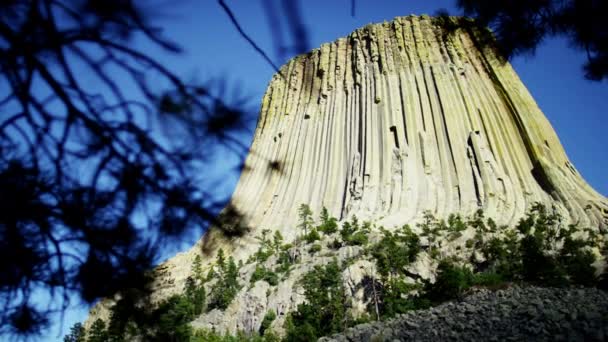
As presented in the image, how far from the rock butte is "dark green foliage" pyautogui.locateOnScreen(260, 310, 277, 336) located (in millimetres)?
400

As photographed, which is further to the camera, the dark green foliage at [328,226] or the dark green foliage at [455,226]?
the dark green foliage at [328,226]

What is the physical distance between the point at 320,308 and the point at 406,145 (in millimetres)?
11929

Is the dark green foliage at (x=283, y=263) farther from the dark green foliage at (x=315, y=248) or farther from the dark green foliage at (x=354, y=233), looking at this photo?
the dark green foliage at (x=354, y=233)

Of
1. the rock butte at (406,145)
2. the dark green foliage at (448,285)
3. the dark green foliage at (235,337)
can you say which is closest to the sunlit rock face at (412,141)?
the rock butte at (406,145)

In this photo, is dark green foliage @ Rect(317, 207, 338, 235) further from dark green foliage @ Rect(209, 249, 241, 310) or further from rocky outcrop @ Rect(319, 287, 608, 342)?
rocky outcrop @ Rect(319, 287, 608, 342)

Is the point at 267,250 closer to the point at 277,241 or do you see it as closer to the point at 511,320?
the point at 277,241

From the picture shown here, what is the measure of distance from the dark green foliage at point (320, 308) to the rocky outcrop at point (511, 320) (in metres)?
6.46

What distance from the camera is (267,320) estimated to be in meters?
22.6

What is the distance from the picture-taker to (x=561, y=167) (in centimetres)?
2664

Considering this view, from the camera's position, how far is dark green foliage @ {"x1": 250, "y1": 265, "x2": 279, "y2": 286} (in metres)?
24.4

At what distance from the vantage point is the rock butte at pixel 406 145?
2528cm

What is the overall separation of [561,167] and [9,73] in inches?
1071

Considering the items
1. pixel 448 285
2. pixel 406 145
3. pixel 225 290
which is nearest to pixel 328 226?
pixel 225 290

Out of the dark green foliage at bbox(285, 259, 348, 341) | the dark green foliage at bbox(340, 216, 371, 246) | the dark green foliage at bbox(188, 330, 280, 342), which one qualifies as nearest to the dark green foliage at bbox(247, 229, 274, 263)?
the dark green foliage at bbox(340, 216, 371, 246)
